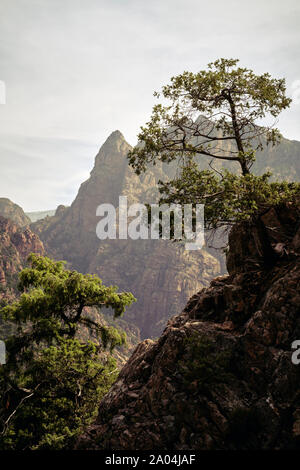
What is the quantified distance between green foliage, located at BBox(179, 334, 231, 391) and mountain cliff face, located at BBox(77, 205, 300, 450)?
3 centimetres

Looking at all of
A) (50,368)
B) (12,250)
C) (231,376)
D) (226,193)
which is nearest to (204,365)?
(231,376)

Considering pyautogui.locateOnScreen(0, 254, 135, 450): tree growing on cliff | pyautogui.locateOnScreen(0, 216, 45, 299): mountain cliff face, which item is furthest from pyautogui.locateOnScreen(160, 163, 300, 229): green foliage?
pyautogui.locateOnScreen(0, 216, 45, 299): mountain cliff face

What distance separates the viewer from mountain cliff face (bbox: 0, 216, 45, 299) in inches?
4929

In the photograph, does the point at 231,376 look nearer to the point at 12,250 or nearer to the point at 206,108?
the point at 206,108

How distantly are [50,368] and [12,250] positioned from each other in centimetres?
15493

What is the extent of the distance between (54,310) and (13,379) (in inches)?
138

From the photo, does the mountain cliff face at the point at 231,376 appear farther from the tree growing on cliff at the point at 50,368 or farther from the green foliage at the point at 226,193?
the tree growing on cliff at the point at 50,368

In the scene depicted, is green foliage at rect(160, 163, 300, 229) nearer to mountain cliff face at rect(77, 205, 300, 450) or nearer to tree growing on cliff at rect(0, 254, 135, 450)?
mountain cliff face at rect(77, 205, 300, 450)

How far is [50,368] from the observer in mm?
13336

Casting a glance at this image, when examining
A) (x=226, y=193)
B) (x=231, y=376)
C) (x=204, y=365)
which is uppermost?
(x=226, y=193)

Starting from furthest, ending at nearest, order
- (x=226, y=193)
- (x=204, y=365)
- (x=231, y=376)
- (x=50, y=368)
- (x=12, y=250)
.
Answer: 1. (x=12, y=250)
2. (x=50, y=368)
3. (x=226, y=193)
4. (x=204, y=365)
5. (x=231, y=376)

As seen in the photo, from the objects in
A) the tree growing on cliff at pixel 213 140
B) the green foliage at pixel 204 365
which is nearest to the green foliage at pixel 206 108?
the tree growing on cliff at pixel 213 140

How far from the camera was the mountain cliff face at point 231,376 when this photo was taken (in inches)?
313
